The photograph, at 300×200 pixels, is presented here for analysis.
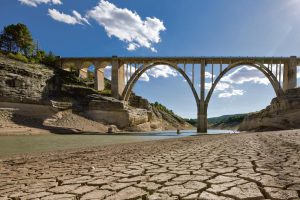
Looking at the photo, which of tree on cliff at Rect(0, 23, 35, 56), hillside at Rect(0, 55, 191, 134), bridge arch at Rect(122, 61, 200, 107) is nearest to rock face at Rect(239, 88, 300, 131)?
bridge arch at Rect(122, 61, 200, 107)

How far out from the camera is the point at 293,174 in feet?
10.8

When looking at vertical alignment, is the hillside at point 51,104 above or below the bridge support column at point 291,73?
below

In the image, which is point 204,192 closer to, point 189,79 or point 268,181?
point 268,181

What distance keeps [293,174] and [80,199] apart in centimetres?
289

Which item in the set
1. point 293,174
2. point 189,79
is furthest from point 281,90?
point 293,174

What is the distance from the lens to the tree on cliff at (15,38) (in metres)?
49.6

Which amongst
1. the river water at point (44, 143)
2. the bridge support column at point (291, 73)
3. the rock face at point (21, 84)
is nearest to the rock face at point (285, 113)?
the bridge support column at point (291, 73)

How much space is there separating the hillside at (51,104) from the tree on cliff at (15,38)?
14390mm

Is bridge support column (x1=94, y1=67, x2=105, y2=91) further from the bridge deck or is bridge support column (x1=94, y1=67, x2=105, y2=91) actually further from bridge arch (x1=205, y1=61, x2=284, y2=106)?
bridge arch (x1=205, y1=61, x2=284, y2=106)

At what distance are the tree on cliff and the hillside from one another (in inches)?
567

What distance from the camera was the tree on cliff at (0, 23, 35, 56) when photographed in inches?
1954

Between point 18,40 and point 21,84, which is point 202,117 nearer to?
point 21,84

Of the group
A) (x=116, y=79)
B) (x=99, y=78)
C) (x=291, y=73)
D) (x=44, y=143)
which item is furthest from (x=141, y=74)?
(x=44, y=143)

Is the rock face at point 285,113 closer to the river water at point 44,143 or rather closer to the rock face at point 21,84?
the river water at point 44,143
